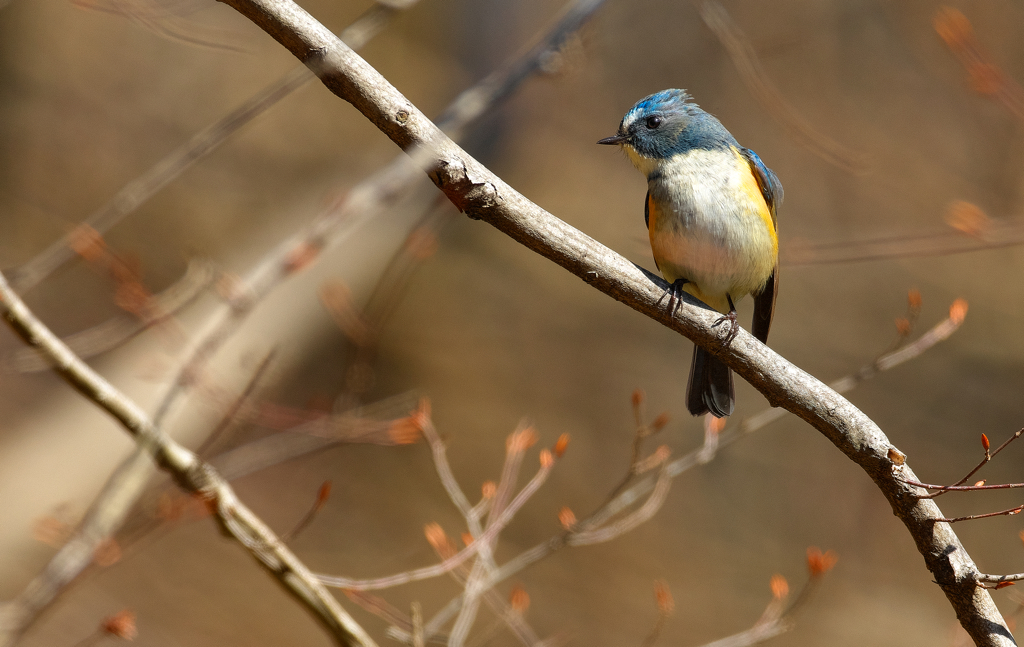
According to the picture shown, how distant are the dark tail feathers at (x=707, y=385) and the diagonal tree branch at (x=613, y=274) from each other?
1.09 meters

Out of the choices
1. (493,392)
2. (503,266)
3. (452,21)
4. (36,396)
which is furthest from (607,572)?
(452,21)

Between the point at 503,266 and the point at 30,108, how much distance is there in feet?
18.2

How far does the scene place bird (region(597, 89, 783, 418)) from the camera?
2896 millimetres

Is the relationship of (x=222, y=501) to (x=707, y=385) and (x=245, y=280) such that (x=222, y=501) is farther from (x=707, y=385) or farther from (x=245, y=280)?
(x=707, y=385)

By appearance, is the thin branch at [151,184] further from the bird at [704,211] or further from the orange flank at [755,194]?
the orange flank at [755,194]

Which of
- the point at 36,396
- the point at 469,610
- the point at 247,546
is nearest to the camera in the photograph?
the point at 247,546

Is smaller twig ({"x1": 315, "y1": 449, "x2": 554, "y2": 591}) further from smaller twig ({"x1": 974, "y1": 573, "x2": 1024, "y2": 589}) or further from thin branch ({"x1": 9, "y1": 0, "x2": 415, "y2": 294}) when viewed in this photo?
thin branch ({"x1": 9, "y1": 0, "x2": 415, "y2": 294})

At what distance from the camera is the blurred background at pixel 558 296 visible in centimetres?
727

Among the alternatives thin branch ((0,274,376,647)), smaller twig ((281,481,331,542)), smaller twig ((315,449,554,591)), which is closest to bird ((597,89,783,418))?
smaller twig ((315,449,554,591))

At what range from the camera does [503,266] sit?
9.11 m

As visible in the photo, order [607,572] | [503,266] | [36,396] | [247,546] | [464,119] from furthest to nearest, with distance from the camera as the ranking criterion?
1. [503,266]
2. [607,572]
3. [36,396]
4. [464,119]
5. [247,546]

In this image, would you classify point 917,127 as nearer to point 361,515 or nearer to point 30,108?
point 361,515

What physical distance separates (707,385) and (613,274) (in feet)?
4.57

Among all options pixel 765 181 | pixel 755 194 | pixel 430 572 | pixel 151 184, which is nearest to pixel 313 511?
pixel 430 572
